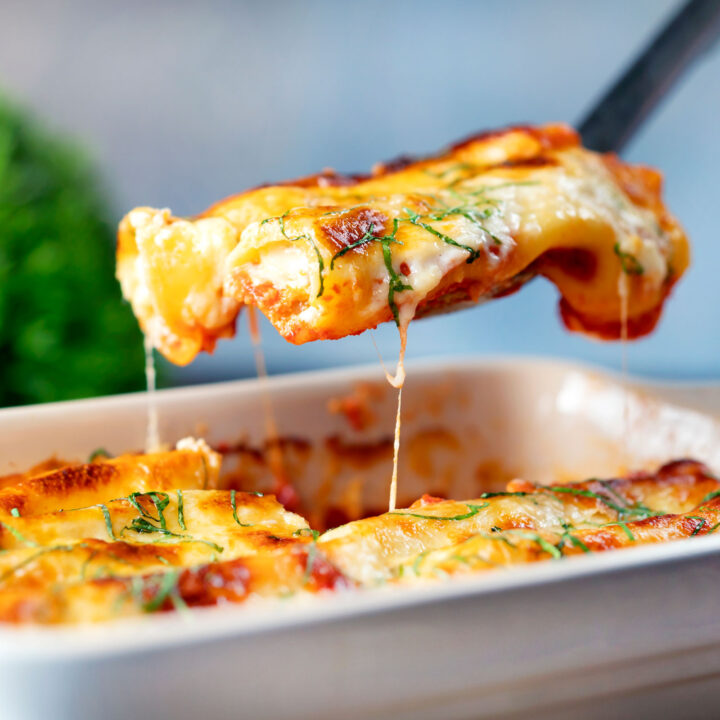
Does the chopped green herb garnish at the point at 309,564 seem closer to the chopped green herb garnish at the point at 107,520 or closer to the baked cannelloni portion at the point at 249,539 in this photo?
the baked cannelloni portion at the point at 249,539

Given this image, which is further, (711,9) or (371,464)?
(371,464)

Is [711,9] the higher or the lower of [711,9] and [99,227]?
the higher

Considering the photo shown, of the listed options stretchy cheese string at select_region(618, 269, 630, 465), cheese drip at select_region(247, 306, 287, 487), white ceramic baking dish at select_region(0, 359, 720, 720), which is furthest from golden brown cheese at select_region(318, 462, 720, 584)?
cheese drip at select_region(247, 306, 287, 487)

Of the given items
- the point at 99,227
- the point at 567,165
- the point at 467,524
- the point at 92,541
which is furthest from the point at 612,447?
the point at 99,227

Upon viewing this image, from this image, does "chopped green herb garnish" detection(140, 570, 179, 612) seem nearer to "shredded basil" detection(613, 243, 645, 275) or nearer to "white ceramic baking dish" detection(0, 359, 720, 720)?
"white ceramic baking dish" detection(0, 359, 720, 720)

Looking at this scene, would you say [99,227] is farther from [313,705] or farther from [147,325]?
[313,705]

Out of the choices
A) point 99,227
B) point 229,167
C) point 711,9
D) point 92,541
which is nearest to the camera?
point 92,541

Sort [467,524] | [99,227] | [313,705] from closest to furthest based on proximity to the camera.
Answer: [313,705]
[467,524]
[99,227]

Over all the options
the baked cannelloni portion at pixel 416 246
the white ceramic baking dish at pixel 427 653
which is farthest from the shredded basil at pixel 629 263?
the white ceramic baking dish at pixel 427 653
